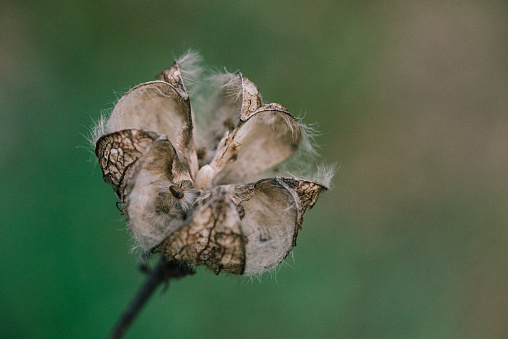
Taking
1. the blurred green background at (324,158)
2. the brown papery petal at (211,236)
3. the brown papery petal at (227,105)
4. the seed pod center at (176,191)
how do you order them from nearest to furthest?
the brown papery petal at (211,236) < the seed pod center at (176,191) < the brown papery petal at (227,105) < the blurred green background at (324,158)

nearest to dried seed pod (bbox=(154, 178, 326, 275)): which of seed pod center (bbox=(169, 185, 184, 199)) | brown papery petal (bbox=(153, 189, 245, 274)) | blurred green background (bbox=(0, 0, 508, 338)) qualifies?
brown papery petal (bbox=(153, 189, 245, 274))

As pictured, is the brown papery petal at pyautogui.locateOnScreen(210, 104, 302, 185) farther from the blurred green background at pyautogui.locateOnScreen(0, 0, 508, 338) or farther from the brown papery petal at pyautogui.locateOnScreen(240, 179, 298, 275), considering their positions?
the blurred green background at pyautogui.locateOnScreen(0, 0, 508, 338)

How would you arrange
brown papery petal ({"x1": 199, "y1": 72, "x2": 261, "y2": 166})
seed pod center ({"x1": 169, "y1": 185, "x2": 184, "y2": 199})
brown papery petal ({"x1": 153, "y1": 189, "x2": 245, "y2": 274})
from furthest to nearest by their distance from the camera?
brown papery petal ({"x1": 199, "y1": 72, "x2": 261, "y2": 166}) → seed pod center ({"x1": 169, "y1": 185, "x2": 184, "y2": 199}) → brown papery petal ({"x1": 153, "y1": 189, "x2": 245, "y2": 274})

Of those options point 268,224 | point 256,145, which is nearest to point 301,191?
point 268,224

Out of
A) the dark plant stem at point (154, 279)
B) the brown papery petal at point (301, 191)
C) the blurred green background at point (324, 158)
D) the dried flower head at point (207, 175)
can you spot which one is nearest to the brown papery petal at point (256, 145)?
the dried flower head at point (207, 175)

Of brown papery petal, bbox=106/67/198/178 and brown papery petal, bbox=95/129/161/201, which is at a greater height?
brown papery petal, bbox=106/67/198/178

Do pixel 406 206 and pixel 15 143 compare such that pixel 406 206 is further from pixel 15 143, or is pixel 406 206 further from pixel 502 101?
pixel 15 143

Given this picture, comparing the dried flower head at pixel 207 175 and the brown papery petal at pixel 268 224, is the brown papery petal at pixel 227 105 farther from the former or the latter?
the brown papery petal at pixel 268 224
